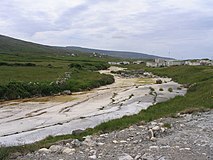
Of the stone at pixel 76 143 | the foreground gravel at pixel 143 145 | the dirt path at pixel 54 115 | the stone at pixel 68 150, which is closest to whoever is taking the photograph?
the foreground gravel at pixel 143 145

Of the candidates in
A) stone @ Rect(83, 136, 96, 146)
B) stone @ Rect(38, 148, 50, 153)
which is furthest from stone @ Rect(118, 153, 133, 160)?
stone @ Rect(38, 148, 50, 153)

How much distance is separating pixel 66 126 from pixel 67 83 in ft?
95.7

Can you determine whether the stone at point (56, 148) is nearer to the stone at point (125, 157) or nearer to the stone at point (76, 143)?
the stone at point (76, 143)

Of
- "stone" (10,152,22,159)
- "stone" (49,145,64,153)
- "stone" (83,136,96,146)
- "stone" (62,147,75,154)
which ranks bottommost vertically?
"stone" (10,152,22,159)

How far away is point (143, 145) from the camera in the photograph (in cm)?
1565

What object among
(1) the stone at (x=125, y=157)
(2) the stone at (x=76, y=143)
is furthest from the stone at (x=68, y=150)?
(1) the stone at (x=125, y=157)

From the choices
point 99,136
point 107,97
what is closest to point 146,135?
point 99,136

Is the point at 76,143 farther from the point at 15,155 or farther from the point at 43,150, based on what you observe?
the point at 15,155

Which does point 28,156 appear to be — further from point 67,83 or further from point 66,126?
point 67,83

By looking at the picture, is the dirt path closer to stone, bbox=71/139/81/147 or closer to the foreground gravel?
stone, bbox=71/139/81/147

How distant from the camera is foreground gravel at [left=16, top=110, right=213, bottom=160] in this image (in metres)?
14.0

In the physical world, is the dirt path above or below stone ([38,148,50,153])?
below

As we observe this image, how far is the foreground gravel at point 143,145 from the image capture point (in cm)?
1403

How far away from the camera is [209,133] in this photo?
58.3ft
